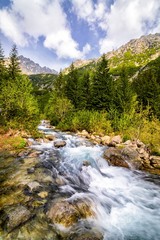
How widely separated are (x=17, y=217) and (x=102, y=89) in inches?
1448

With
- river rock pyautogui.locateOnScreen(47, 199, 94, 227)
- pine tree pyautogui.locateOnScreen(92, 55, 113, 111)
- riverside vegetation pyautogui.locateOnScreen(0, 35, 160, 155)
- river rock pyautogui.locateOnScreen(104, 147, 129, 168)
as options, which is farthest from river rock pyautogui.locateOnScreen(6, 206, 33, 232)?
pine tree pyautogui.locateOnScreen(92, 55, 113, 111)

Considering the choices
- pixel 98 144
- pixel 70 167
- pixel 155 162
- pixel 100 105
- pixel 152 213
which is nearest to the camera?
pixel 152 213

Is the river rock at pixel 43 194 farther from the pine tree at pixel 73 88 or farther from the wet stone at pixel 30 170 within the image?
the pine tree at pixel 73 88

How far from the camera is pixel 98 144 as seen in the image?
78.1ft

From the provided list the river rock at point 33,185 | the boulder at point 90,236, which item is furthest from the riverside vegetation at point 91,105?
the boulder at point 90,236

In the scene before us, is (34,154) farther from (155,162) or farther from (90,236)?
(155,162)

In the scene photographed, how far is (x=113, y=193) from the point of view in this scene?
11.9 m

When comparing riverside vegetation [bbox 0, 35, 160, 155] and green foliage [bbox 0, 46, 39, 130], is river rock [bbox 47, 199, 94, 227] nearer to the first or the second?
riverside vegetation [bbox 0, 35, 160, 155]

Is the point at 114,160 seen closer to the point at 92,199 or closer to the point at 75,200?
the point at 92,199

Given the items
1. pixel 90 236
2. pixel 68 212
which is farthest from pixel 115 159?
pixel 90 236

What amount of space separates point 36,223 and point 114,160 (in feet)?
33.7

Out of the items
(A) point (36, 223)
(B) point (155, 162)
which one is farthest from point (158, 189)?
(A) point (36, 223)

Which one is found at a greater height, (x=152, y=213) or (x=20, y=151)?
(x=20, y=151)

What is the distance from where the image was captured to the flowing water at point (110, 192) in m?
8.50
